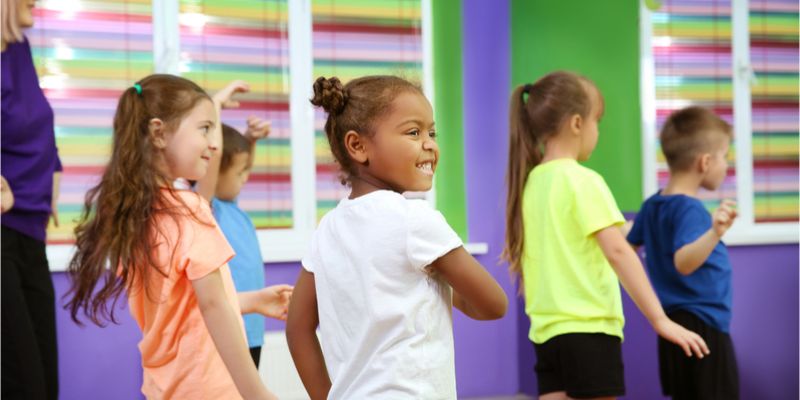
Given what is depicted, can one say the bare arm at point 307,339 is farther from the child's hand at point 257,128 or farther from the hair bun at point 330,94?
the child's hand at point 257,128

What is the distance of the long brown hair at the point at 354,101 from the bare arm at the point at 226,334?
420 millimetres

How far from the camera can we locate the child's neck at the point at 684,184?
8.74ft

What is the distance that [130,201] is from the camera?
1.64 meters

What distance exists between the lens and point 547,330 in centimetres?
219

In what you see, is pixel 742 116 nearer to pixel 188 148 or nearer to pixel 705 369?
pixel 705 369

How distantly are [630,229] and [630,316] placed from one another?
Answer: 30.7 inches

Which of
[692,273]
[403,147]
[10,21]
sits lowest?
[692,273]

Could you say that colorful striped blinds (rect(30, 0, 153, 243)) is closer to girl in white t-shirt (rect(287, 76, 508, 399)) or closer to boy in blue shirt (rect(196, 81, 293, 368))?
boy in blue shirt (rect(196, 81, 293, 368))

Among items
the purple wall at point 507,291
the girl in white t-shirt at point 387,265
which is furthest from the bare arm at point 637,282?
the purple wall at point 507,291

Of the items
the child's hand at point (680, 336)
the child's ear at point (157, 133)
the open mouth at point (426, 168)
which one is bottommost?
the child's hand at point (680, 336)

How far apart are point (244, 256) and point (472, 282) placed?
1.32 metres

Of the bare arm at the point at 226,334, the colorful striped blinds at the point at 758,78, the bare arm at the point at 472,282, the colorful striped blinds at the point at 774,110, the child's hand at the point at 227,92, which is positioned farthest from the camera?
the colorful striped blinds at the point at 774,110

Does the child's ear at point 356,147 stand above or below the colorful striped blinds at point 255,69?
below

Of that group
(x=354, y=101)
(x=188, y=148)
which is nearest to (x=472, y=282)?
(x=354, y=101)
